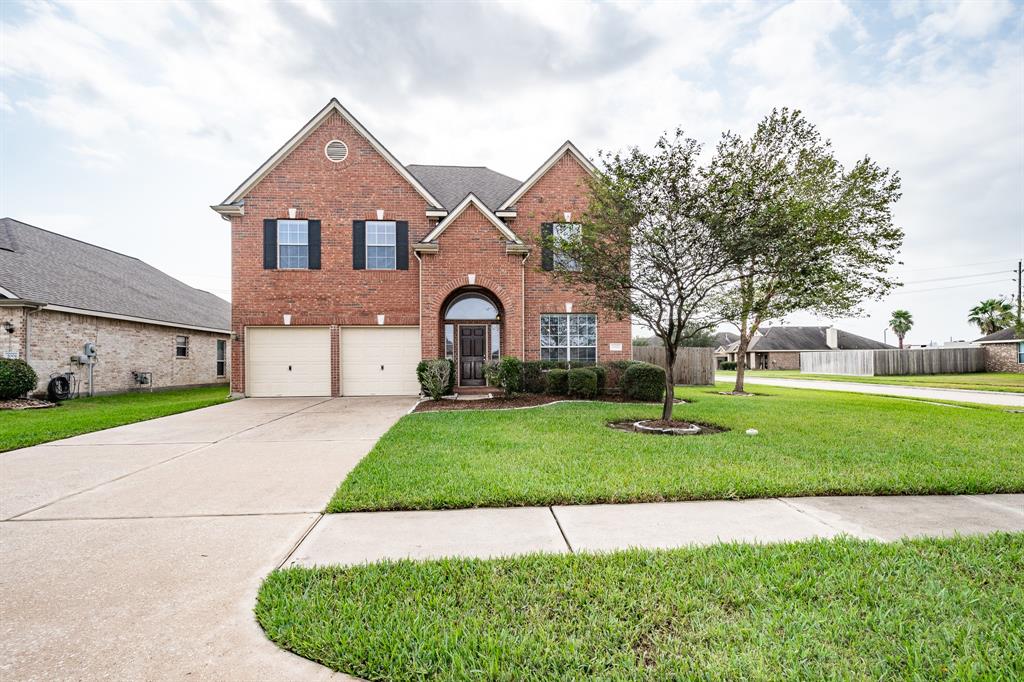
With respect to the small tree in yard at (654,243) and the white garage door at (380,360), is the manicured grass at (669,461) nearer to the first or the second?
the small tree in yard at (654,243)

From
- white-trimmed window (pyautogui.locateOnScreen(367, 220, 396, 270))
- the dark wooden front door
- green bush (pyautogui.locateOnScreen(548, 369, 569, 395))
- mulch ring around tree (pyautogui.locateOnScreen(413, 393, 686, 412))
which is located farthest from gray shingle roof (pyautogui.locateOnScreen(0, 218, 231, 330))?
green bush (pyautogui.locateOnScreen(548, 369, 569, 395))

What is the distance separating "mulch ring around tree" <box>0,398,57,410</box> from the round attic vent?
35.5 feet

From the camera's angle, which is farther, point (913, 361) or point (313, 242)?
point (913, 361)

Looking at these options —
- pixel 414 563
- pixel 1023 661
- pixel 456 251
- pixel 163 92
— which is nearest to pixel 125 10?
pixel 163 92

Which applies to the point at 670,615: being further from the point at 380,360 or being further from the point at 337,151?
the point at 337,151

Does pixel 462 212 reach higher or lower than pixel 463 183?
lower

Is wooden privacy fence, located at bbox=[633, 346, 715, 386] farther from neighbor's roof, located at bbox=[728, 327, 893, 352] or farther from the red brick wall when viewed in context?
neighbor's roof, located at bbox=[728, 327, 893, 352]

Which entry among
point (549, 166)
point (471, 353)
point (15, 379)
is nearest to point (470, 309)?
point (471, 353)

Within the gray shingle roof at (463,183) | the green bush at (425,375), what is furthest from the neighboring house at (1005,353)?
the green bush at (425,375)

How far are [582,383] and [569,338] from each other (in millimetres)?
2414

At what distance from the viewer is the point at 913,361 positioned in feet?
107

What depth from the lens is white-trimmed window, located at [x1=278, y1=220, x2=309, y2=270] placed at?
1423 centimetres

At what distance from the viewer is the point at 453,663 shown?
1976 millimetres

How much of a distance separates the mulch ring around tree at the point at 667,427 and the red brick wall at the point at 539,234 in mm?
6211
